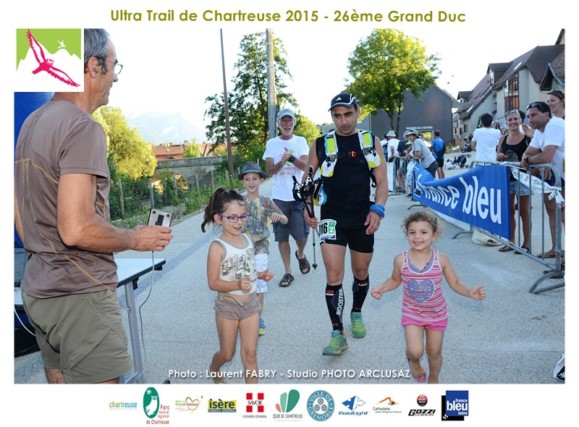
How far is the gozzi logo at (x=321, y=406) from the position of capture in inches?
108

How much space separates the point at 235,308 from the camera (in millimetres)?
3051

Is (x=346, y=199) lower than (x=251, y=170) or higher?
lower

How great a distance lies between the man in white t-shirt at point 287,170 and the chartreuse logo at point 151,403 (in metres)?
2.82

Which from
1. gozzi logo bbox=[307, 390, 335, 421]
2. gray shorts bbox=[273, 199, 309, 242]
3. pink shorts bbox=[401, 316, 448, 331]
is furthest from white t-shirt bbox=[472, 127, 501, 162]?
gozzi logo bbox=[307, 390, 335, 421]

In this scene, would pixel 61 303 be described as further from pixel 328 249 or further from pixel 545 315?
pixel 545 315

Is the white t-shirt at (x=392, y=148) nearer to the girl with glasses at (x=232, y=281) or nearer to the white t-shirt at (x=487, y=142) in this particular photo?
the white t-shirt at (x=487, y=142)

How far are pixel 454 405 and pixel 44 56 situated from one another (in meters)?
2.74

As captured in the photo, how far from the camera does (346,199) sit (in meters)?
3.73

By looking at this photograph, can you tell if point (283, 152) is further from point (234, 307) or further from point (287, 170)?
point (234, 307)

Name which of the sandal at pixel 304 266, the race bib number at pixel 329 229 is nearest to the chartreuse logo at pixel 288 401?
the race bib number at pixel 329 229

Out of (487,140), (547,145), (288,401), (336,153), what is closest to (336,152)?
(336,153)

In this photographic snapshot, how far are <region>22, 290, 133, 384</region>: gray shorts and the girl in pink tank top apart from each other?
1.47 metres

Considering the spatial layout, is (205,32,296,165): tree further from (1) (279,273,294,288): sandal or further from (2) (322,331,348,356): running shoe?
(2) (322,331,348,356): running shoe
